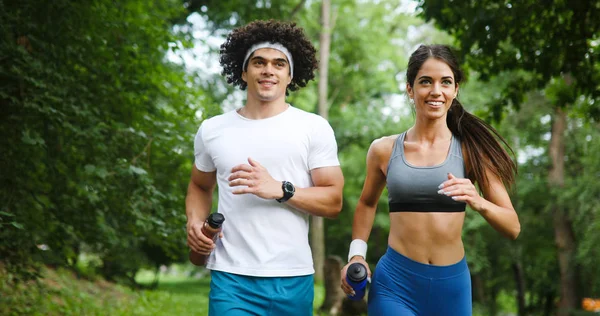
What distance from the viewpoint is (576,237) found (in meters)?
21.2

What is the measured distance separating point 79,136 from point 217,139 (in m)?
3.25

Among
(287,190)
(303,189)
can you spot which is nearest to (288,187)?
(287,190)

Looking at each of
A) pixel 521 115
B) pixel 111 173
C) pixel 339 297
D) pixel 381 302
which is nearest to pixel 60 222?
pixel 111 173

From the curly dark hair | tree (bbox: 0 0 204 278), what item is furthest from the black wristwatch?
tree (bbox: 0 0 204 278)

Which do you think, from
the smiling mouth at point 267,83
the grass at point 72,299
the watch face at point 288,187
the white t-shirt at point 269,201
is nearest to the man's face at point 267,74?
the smiling mouth at point 267,83

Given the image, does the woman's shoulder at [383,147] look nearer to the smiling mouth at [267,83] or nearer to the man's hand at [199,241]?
the smiling mouth at [267,83]

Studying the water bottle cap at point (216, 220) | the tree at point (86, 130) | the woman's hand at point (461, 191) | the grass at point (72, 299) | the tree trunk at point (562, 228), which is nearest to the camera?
the woman's hand at point (461, 191)

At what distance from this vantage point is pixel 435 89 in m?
3.50

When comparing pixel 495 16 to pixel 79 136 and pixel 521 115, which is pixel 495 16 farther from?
pixel 521 115

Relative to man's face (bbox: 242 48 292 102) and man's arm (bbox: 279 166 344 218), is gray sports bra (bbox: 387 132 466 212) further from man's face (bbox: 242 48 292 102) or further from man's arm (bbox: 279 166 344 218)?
man's face (bbox: 242 48 292 102)

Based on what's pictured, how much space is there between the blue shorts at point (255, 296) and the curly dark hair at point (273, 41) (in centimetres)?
120

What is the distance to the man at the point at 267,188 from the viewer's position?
3479 millimetres

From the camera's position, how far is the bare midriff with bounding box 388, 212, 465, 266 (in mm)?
3404

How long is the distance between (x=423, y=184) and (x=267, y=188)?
0.77 meters
